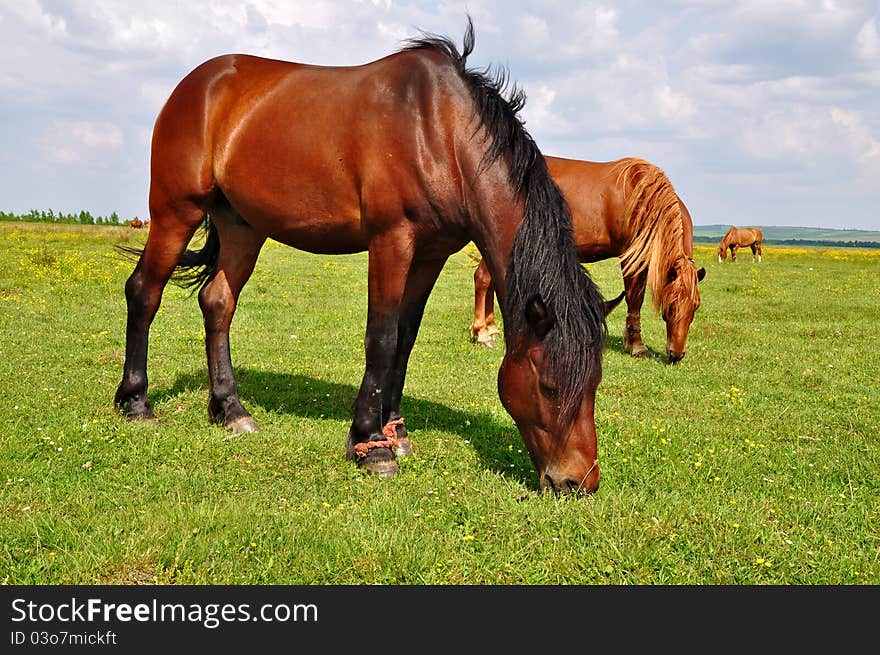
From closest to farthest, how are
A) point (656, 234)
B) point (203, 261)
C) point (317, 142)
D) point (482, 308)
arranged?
1. point (317, 142)
2. point (203, 261)
3. point (656, 234)
4. point (482, 308)

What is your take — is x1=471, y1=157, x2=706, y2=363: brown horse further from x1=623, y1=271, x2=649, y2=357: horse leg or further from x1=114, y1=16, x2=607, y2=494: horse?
x1=114, y1=16, x2=607, y2=494: horse

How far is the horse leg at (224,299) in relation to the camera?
6.16 m

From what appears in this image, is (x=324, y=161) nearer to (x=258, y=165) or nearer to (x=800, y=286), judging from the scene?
(x=258, y=165)

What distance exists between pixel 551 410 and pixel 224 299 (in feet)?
11.4

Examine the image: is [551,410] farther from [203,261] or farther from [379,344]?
[203,261]

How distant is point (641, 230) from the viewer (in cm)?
926

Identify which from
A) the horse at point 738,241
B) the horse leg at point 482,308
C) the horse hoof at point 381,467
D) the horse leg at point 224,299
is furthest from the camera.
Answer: the horse at point 738,241

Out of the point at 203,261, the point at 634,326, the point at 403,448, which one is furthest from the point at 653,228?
the point at 203,261

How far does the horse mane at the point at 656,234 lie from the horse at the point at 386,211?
4.51 metres

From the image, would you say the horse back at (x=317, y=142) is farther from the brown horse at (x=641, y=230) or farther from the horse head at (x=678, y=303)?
the horse head at (x=678, y=303)

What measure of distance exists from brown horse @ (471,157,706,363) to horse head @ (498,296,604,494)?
5017 mm

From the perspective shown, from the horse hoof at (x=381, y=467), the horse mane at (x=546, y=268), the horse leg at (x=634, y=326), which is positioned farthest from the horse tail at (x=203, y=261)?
the horse leg at (x=634, y=326)

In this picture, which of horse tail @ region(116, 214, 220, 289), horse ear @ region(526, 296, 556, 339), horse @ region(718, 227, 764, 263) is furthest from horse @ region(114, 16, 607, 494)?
horse @ region(718, 227, 764, 263)

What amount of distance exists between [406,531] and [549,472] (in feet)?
3.38
